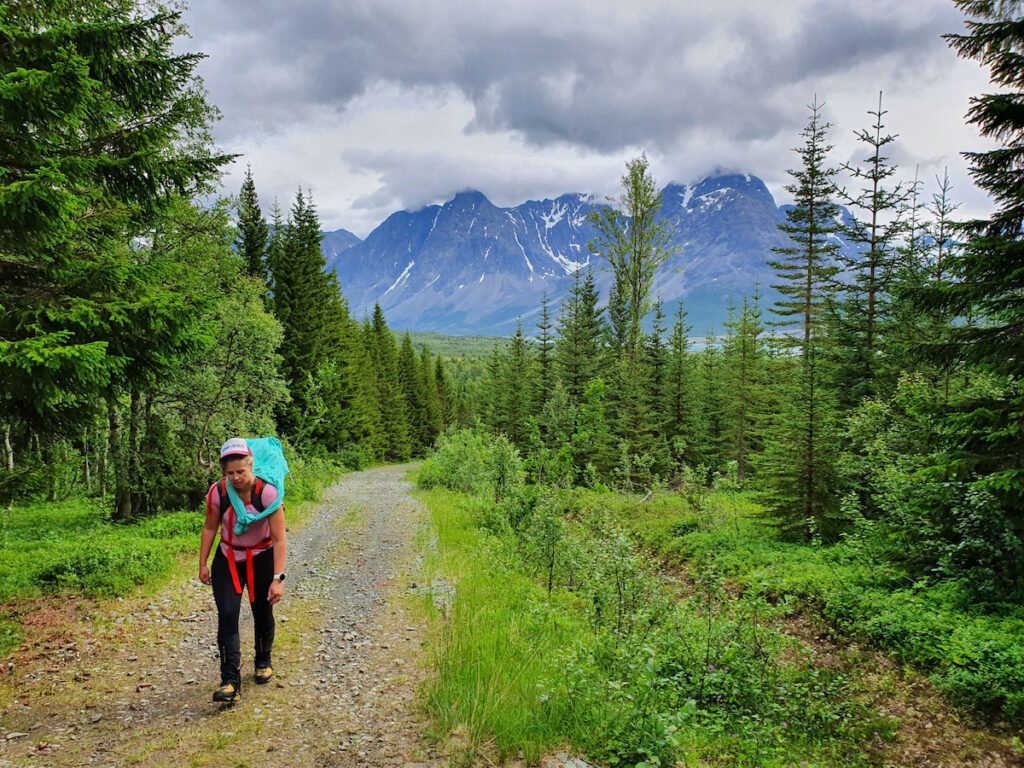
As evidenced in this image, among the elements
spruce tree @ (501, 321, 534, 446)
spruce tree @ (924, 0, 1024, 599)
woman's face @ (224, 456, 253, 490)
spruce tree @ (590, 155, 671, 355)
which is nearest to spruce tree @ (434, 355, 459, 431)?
spruce tree @ (501, 321, 534, 446)

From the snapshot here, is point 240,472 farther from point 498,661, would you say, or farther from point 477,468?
point 477,468

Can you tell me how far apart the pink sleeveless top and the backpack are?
0.10 ft

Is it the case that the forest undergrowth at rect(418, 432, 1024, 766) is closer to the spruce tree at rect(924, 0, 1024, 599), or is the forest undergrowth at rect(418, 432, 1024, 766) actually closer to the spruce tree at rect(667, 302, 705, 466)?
the spruce tree at rect(924, 0, 1024, 599)

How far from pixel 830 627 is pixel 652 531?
23.2ft

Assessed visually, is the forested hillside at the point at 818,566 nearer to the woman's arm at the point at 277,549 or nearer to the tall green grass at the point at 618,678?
the tall green grass at the point at 618,678

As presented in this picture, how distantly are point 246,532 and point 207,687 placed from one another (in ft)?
5.61

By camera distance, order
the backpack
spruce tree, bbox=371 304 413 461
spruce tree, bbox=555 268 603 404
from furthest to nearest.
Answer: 1. spruce tree, bbox=371 304 413 461
2. spruce tree, bbox=555 268 603 404
3. the backpack

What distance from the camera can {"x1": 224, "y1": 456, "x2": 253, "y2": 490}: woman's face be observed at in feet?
14.4

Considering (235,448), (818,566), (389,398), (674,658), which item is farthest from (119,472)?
(389,398)

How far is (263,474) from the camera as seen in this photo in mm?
4613

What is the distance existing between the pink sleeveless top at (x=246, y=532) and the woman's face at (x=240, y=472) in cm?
15

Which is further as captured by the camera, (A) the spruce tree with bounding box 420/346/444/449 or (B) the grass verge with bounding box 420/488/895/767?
(A) the spruce tree with bounding box 420/346/444/449

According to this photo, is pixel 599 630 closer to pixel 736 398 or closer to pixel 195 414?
pixel 195 414

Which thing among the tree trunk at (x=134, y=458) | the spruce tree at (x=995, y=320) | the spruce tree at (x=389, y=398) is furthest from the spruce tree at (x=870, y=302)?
the spruce tree at (x=389, y=398)
